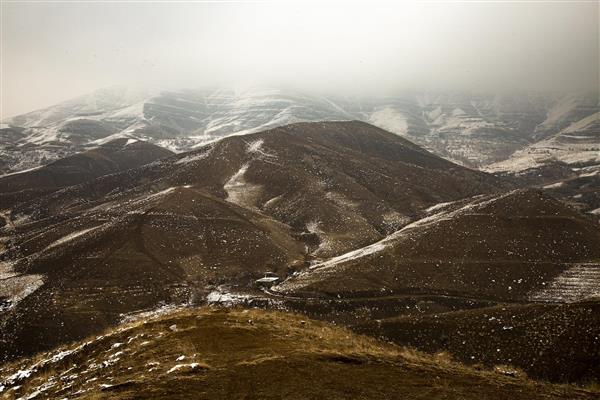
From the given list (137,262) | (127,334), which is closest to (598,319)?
(127,334)

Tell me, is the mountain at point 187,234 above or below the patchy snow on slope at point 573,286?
above

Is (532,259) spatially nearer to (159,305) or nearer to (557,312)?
(557,312)

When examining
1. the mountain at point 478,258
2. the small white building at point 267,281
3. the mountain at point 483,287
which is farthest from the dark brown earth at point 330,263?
the small white building at point 267,281

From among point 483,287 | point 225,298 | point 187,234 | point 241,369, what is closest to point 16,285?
point 187,234

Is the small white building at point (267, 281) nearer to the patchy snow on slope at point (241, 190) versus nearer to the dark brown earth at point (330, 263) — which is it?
the dark brown earth at point (330, 263)

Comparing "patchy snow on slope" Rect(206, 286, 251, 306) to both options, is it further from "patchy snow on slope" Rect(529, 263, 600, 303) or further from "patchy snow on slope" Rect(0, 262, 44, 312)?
"patchy snow on slope" Rect(529, 263, 600, 303)
